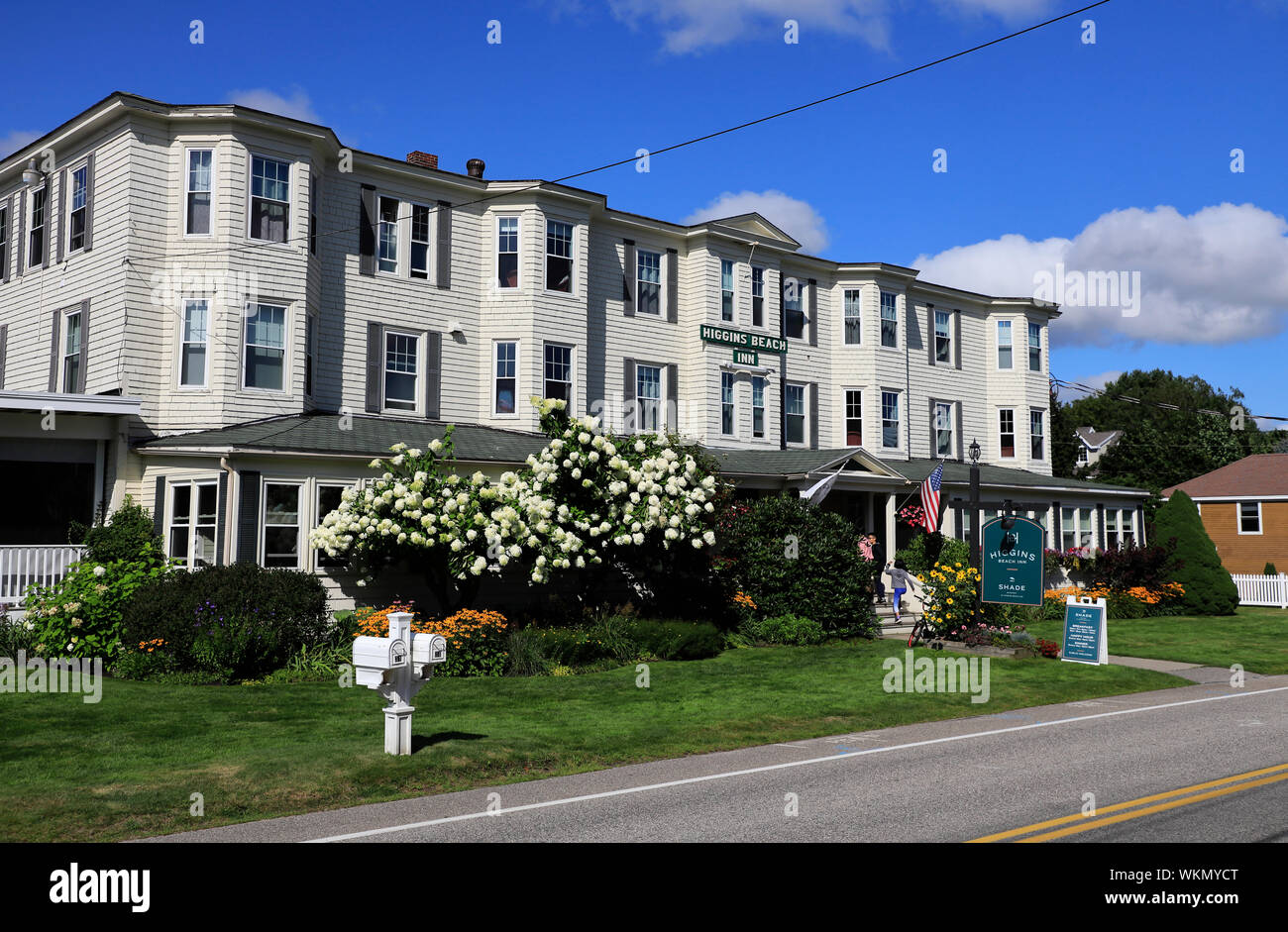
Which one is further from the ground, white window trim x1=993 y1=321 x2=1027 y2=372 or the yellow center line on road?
white window trim x1=993 y1=321 x2=1027 y2=372

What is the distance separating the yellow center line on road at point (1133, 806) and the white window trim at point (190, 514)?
1538 cm

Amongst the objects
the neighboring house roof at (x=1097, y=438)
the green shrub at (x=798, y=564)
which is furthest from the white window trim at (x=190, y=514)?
the neighboring house roof at (x=1097, y=438)

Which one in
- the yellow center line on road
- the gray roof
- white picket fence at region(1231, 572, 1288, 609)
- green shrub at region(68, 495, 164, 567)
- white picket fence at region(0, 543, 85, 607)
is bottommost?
the yellow center line on road

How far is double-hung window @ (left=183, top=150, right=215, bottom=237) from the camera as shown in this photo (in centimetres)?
2178

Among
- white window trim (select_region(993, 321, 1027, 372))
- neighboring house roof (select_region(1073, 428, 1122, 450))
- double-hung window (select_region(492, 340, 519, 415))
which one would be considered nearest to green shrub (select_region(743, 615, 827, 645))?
double-hung window (select_region(492, 340, 519, 415))

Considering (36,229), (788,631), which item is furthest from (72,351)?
(788,631)

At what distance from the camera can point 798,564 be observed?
22.9m

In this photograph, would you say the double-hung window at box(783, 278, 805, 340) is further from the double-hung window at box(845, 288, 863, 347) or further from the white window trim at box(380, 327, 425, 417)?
the white window trim at box(380, 327, 425, 417)

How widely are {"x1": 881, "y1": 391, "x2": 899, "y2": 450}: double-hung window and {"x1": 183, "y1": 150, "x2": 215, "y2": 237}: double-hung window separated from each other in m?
21.1

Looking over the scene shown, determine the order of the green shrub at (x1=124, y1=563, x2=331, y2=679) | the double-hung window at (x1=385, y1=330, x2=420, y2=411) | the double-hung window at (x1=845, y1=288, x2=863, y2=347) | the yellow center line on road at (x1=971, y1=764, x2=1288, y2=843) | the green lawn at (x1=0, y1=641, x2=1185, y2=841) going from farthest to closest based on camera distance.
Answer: the double-hung window at (x1=845, y1=288, x2=863, y2=347) < the double-hung window at (x1=385, y1=330, x2=420, y2=411) < the green shrub at (x1=124, y1=563, x2=331, y2=679) < the green lawn at (x1=0, y1=641, x2=1185, y2=841) < the yellow center line on road at (x1=971, y1=764, x2=1288, y2=843)

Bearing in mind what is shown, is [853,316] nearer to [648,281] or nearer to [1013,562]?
[648,281]

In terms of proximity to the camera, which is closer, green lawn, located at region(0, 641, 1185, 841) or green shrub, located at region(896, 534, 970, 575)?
green lawn, located at region(0, 641, 1185, 841)

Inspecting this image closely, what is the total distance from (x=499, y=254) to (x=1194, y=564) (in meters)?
22.9

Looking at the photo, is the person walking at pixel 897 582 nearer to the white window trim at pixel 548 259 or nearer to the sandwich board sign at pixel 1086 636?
the sandwich board sign at pixel 1086 636
